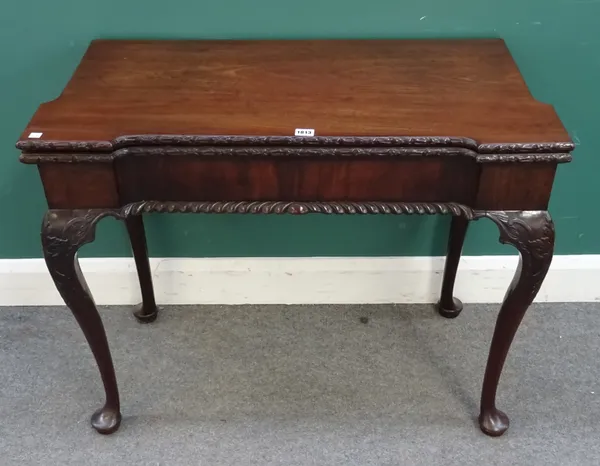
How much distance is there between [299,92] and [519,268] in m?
0.44

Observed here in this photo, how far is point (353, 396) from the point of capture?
145 cm

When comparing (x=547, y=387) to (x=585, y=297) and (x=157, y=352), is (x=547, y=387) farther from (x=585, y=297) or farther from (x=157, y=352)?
(x=157, y=352)

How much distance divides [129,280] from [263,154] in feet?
2.40

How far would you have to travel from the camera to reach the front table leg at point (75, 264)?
3.50 feet

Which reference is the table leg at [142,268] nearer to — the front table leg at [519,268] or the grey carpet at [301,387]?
the grey carpet at [301,387]

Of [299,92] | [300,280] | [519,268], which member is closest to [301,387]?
[300,280]

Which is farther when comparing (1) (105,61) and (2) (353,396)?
(2) (353,396)

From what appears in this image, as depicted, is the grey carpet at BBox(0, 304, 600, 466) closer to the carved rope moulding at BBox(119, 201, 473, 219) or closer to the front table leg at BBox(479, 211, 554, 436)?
the front table leg at BBox(479, 211, 554, 436)

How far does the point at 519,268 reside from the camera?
45.6 inches

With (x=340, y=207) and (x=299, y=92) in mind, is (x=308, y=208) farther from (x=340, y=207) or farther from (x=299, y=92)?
(x=299, y=92)

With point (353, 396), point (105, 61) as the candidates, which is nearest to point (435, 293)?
point (353, 396)

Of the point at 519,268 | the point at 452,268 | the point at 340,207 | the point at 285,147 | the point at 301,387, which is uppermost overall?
the point at 285,147

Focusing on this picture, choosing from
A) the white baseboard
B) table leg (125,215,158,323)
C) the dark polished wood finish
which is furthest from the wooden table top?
the white baseboard

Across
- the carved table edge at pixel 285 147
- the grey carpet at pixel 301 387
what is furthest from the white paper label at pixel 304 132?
the grey carpet at pixel 301 387
